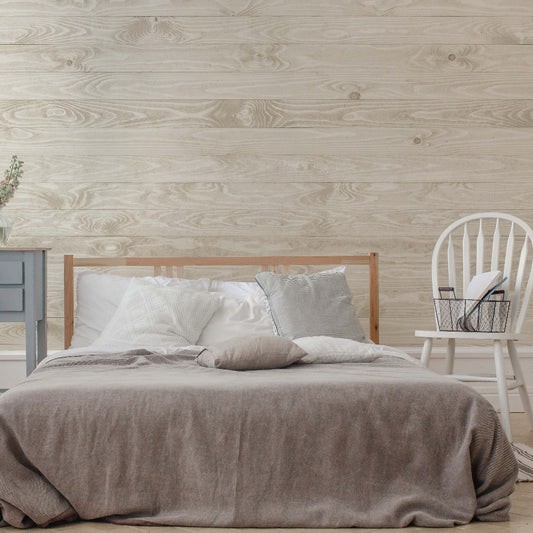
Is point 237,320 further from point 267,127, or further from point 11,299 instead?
point 267,127

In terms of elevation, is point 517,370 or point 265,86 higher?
point 265,86

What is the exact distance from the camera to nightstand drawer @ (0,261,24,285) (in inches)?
121

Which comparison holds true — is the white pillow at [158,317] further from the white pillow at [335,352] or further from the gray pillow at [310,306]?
the white pillow at [335,352]

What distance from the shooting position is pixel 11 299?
3.07 m

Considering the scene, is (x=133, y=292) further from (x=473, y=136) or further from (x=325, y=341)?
(x=473, y=136)

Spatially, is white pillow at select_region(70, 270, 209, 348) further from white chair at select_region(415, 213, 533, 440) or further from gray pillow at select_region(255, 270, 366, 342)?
white chair at select_region(415, 213, 533, 440)

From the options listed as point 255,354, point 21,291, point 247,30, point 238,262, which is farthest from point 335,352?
point 247,30

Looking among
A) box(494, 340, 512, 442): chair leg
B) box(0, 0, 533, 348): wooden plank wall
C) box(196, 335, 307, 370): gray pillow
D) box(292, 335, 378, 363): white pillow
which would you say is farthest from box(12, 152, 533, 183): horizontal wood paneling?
box(196, 335, 307, 370): gray pillow

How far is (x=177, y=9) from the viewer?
11.9 ft

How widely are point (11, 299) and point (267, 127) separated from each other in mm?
1398

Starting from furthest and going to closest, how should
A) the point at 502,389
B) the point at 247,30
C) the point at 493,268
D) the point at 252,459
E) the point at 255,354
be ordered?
1. the point at 247,30
2. the point at 493,268
3. the point at 502,389
4. the point at 255,354
5. the point at 252,459

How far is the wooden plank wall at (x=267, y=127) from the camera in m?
3.63

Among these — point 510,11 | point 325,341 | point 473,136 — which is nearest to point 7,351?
point 325,341

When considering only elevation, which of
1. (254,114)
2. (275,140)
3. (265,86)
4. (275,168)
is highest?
(265,86)
